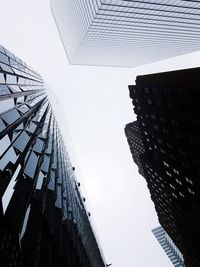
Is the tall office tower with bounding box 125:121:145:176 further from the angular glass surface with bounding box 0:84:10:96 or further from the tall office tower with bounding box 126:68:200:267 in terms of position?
the angular glass surface with bounding box 0:84:10:96

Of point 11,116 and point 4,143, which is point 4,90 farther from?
point 4,143

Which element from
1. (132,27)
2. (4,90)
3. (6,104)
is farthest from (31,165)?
(132,27)

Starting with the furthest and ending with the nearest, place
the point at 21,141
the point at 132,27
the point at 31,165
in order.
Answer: the point at 132,27 < the point at 31,165 < the point at 21,141

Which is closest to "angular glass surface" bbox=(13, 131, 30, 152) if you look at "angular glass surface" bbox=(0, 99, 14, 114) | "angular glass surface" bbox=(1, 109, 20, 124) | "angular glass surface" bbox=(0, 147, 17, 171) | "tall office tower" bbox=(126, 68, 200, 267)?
"angular glass surface" bbox=(0, 147, 17, 171)

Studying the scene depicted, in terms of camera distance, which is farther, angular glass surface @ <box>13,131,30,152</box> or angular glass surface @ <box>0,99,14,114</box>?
angular glass surface @ <box>0,99,14,114</box>

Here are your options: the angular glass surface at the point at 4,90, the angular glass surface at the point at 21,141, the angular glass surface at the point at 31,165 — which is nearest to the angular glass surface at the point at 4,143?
the angular glass surface at the point at 21,141

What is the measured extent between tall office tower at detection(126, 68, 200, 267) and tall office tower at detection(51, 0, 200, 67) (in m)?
44.6

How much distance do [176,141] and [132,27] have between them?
78.2 meters

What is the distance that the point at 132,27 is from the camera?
121 metres

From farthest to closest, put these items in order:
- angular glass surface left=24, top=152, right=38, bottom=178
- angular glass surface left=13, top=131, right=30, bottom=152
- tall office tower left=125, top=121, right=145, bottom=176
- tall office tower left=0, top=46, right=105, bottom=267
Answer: tall office tower left=125, top=121, right=145, bottom=176 → angular glass surface left=24, top=152, right=38, bottom=178 → angular glass surface left=13, top=131, right=30, bottom=152 → tall office tower left=0, top=46, right=105, bottom=267

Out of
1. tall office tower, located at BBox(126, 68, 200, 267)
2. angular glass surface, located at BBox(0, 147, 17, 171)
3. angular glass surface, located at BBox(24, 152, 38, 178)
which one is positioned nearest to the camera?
angular glass surface, located at BBox(0, 147, 17, 171)

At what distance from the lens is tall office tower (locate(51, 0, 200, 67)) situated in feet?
342

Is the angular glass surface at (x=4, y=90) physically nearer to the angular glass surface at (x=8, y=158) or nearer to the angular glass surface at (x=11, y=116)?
the angular glass surface at (x=11, y=116)

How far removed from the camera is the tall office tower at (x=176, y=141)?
47.9 meters
